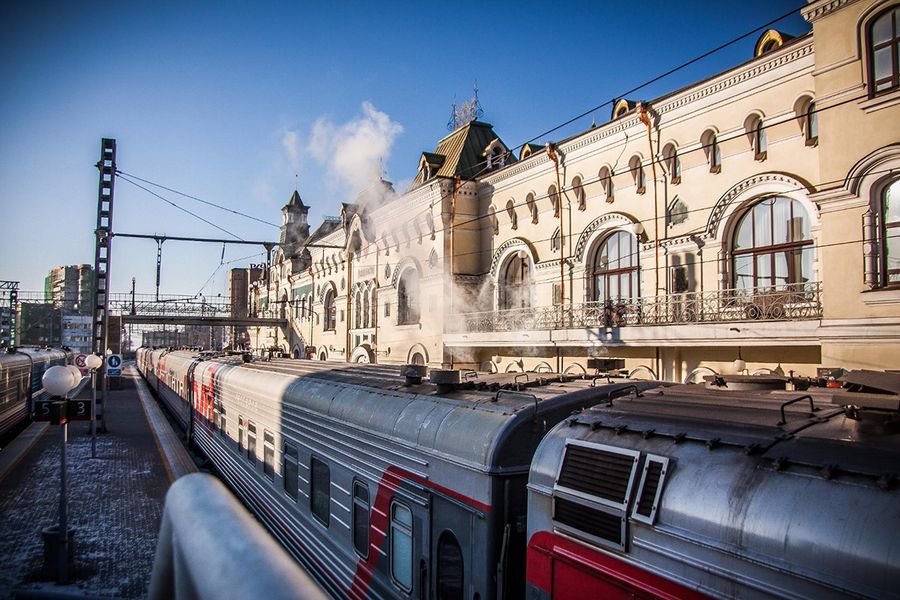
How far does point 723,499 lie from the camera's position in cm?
323

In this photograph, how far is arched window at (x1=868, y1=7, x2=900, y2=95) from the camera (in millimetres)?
11289

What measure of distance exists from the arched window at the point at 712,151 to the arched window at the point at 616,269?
9.87 feet

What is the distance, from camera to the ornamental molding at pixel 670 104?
13.8 meters

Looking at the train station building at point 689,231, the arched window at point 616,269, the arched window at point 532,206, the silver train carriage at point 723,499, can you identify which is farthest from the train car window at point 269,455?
the arched window at point 532,206

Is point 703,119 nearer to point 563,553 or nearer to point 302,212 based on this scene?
point 563,553

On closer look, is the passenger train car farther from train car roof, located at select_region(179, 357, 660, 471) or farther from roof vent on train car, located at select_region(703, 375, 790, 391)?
roof vent on train car, located at select_region(703, 375, 790, 391)

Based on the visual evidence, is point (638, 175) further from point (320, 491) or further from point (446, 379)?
point (320, 491)

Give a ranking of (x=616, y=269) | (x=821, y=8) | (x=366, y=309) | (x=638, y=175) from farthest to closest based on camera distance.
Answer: (x=366, y=309), (x=616, y=269), (x=638, y=175), (x=821, y=8)

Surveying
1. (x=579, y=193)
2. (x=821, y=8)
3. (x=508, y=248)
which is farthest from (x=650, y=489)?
(x=508, y=248)

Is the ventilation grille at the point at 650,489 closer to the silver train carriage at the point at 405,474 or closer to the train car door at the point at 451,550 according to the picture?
the silver train carriage at the point at 405,474

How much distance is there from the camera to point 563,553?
4.05 m

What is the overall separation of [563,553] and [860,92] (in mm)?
11538

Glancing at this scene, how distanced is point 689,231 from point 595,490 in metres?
13.5

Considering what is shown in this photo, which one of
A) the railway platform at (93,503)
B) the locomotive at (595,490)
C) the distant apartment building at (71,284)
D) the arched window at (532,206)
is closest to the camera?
the locomotive at (595,490)
